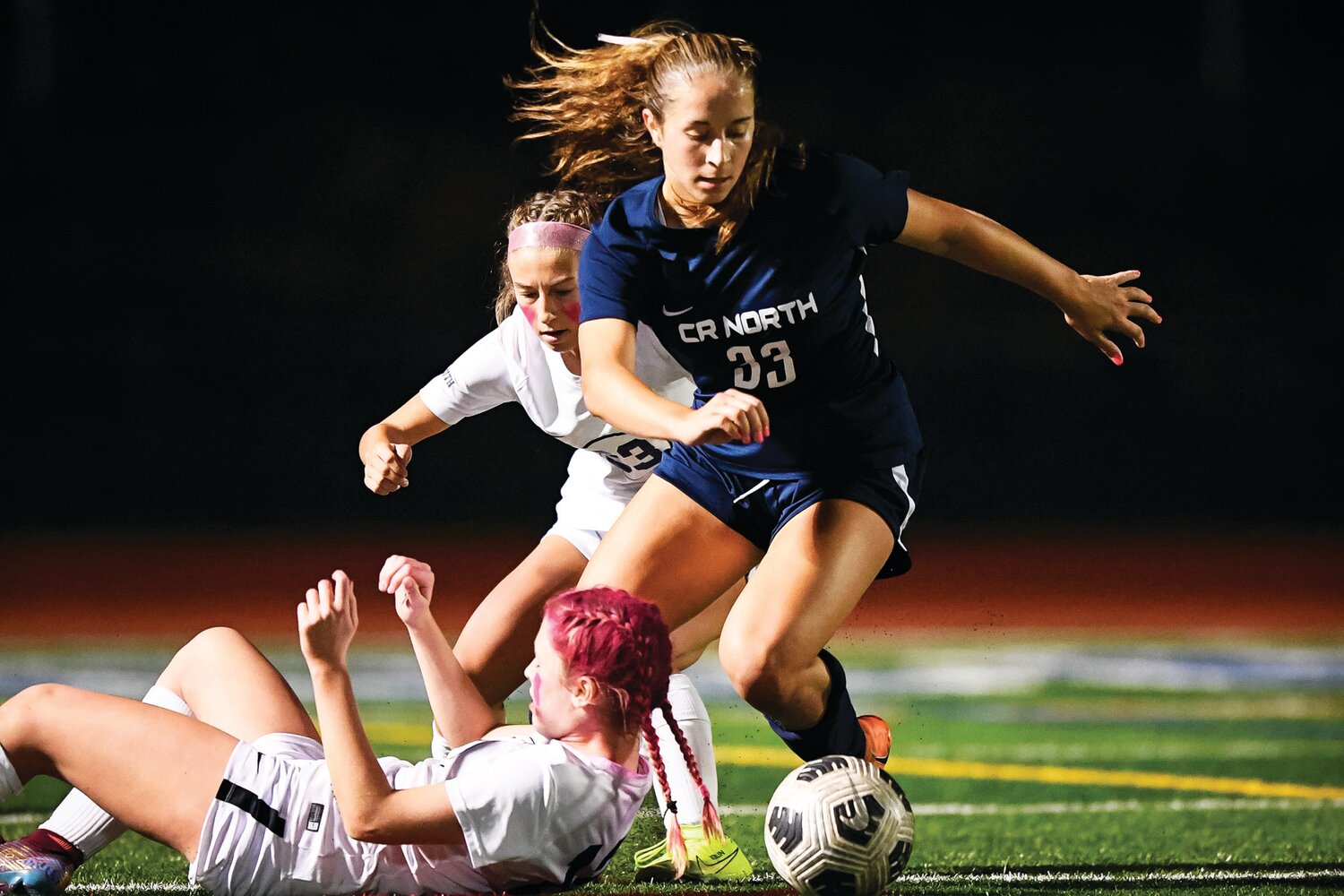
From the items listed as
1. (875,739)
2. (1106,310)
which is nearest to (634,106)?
(1106,310)

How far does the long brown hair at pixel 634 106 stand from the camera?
3.53 meters

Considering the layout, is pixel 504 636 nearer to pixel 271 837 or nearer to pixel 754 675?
pixel 754 675

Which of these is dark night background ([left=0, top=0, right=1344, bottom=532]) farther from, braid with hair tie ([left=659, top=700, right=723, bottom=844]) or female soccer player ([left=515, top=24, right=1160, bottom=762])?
braid with hair tie ([left=659, top=700, right=723, bottom=844])

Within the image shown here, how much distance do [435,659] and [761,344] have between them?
1.03 metres

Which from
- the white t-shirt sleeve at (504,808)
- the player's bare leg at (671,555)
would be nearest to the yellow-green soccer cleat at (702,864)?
the player's bare leg at (671,555)

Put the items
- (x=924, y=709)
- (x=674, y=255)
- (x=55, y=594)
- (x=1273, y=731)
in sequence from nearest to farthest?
(x=674, y=255)
(x=1273, y=731)
(x=924, y=709)
(x=55, y=594)

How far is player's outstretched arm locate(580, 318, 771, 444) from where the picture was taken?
2934 mm

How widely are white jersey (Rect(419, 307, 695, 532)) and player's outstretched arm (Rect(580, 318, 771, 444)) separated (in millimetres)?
620

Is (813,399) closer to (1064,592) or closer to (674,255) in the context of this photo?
(674,255)

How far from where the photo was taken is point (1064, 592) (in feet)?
37.2

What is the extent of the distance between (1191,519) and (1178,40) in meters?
5.99

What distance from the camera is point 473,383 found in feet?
14.3

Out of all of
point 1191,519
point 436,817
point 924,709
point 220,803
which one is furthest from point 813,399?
point 1191,519

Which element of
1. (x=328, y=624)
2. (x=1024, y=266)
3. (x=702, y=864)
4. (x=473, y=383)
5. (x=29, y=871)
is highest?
(x=1024, y=266)
